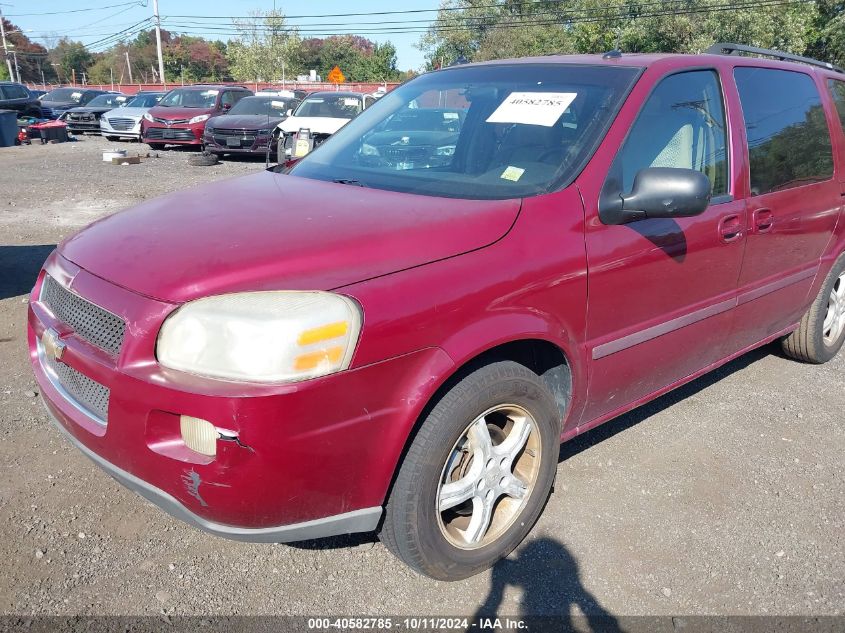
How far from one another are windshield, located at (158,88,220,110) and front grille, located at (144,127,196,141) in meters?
0.84

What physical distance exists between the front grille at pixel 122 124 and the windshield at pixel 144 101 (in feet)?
3.17

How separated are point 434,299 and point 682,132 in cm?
168

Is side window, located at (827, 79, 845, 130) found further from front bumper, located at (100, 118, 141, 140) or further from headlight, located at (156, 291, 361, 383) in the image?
front bumper, located at (100, 118, 141, 140)

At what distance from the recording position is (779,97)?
147 inches

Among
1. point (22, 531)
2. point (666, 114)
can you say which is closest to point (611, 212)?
Answer: point (666, 114)

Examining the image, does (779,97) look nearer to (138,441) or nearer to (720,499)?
(720,499)

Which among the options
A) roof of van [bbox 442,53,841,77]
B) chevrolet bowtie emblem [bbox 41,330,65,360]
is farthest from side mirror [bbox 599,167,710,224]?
chevrolet bowtie emblem [bbox 41,330,65,360]

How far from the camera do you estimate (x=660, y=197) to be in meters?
2.60

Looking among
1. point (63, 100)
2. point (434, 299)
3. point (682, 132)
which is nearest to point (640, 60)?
point (682, 132)

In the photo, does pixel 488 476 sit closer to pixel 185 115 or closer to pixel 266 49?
pixel 185 115

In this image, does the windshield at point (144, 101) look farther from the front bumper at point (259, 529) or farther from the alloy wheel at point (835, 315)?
the front bumper at point (259, 529)

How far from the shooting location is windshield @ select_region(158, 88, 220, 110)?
17.6m

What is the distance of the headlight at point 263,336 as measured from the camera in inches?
76.8

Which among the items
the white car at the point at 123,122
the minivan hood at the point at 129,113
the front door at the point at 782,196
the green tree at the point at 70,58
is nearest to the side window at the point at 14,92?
the white car at the point at 123,122
